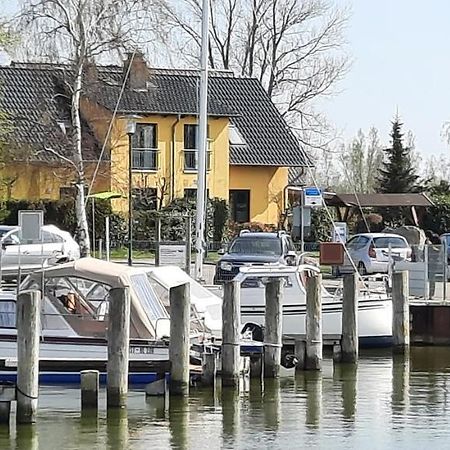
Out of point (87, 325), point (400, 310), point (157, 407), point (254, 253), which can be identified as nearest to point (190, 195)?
point (254, 253)

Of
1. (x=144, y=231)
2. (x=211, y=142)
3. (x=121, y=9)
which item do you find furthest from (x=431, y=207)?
(x=121, y=9)

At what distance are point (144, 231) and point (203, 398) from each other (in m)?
35.6

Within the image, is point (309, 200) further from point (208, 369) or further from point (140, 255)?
point (208, 369)

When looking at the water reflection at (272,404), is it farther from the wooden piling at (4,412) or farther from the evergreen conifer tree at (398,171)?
the evergreen conifer tree at (398,171)

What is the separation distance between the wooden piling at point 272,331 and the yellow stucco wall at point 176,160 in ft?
121

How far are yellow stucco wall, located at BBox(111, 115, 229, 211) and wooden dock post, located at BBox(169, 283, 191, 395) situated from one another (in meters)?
39.1

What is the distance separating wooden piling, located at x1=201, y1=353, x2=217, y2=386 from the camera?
21.8m

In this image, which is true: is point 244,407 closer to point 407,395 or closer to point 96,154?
point 407,395

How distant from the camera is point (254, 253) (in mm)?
34594

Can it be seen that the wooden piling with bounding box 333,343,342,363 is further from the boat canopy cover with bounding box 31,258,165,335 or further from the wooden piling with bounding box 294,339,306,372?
the boat canopy cover with bounding box 31,258,165,335

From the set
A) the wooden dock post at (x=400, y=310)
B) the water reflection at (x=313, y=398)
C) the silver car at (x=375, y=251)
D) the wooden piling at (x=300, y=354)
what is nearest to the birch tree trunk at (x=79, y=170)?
the silver car at (x=375, y=251)

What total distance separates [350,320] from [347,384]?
199 cm

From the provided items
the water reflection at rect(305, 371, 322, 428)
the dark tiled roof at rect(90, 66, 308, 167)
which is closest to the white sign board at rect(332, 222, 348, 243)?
the water reflection at rect(305, 371, 322, 428)

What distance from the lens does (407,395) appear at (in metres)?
22.7
